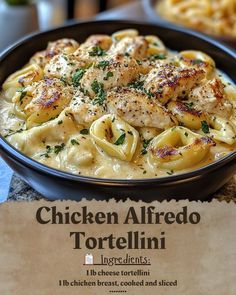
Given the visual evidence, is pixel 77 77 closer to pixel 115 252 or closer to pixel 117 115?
pixel 117 115

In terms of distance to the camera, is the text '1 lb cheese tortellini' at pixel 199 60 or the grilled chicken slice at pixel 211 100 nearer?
the grilled chicken slice at pixel 211 100

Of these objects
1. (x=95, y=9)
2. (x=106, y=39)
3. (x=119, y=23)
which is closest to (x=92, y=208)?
(x=106, y=39)

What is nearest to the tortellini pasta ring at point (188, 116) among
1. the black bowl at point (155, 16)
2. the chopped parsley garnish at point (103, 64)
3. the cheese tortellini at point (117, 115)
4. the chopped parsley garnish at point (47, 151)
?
the cheese tortellini at point (117, 115)

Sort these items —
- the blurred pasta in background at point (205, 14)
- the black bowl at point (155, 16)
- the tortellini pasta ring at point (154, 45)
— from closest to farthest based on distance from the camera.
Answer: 1. the tortellini pasta ring at point (154, 45)
2. the black bowl at point (155, 16)
3. the blurred pasta in background at point (205, 14)

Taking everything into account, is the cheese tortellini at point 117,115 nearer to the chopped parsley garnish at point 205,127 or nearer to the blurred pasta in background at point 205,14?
the chopped parsley garnish at point 205,127

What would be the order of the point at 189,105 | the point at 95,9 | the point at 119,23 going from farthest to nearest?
the point at 95,9
the point at 119,23
the point at 189,105

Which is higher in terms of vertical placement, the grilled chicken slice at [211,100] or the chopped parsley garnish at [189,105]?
the grilled chicken slice at [211,100]

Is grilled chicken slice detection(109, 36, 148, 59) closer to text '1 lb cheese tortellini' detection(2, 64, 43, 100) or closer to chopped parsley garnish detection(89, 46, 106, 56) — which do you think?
chopped parsley garnish detection(89, 46, 106, 56)

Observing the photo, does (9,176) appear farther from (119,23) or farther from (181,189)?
(119,23)
